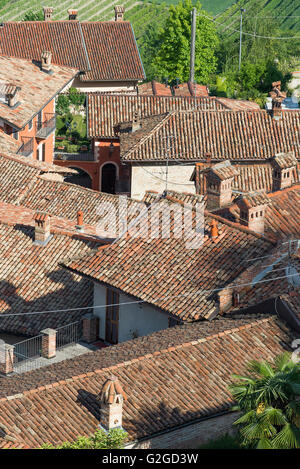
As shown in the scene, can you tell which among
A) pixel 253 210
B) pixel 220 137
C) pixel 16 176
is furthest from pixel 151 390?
pixel 220 137

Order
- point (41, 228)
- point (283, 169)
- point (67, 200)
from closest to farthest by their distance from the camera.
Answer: point (41, 228) < point (283, 169) < point (67, 200)

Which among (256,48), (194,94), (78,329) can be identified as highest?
(256,48)

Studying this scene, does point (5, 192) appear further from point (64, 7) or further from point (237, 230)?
point (64, 7)

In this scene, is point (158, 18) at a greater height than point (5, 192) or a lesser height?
greater

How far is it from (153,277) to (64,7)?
85.8 metres

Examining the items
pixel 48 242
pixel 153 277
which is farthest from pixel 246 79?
pixel 153 277

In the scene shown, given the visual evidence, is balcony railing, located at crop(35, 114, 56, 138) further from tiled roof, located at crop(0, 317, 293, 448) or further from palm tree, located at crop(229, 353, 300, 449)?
palm tree, located at crop(229, 353, 300, 449)

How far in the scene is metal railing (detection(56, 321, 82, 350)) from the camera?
1200 inches

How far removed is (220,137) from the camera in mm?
49625

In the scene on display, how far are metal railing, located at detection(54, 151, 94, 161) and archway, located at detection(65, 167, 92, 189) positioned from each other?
73 centimetres

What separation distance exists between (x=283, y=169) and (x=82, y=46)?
40575 millimetres

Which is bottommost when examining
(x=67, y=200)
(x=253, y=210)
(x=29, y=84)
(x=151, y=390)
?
(x=151, y=390)

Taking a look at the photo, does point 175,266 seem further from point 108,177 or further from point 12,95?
point 108,177

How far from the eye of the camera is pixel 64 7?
359 feet
